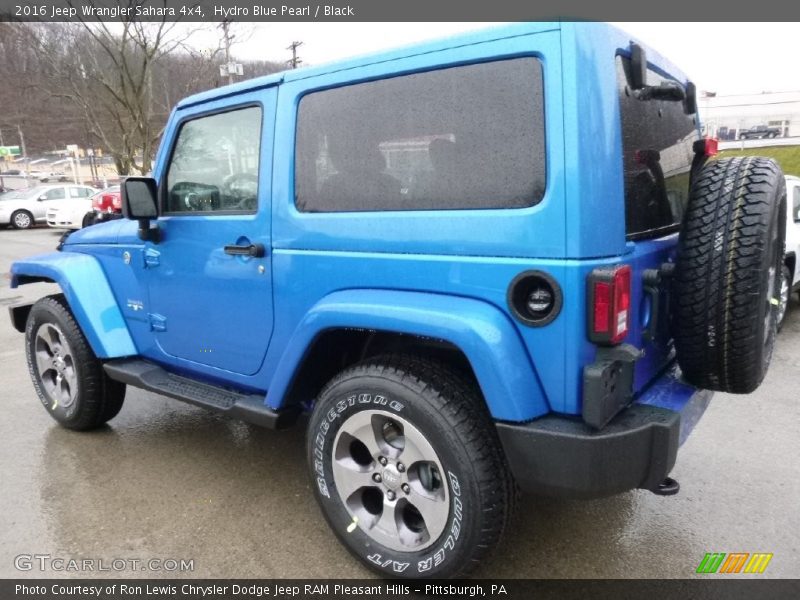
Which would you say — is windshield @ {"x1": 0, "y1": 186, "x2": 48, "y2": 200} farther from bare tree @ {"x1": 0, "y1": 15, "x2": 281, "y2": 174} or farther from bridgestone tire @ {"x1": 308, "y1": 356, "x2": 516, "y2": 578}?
bridgestone tire @ {"x1": 308, "y1": 356, "x2": 516, "y2": 578}

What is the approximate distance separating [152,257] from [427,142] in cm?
178

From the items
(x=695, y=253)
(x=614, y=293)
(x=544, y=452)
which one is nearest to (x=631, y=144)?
(x=695, y=253)

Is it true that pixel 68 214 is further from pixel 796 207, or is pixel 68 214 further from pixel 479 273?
pixel 479 273

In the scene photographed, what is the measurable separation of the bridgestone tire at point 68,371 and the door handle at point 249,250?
Result: 1.50 m

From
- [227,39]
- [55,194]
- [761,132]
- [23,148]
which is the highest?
[23,148]

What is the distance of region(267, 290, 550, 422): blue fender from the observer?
72.2 inches

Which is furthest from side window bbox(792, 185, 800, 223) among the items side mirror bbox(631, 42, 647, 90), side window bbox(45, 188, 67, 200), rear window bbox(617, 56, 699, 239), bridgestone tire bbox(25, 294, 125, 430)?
side window bbox(45, 188, 67, 200)

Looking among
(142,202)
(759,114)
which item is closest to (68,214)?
(142,202)

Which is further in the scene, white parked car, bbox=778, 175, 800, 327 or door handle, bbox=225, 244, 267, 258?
white parked car, bbox=778, 175, 800, 327

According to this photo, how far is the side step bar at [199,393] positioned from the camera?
101 inches

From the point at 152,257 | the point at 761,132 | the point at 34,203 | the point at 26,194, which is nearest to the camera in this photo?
the point at 152,257

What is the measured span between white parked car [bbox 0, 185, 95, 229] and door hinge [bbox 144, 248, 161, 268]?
56.4ft

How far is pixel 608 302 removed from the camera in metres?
1.76

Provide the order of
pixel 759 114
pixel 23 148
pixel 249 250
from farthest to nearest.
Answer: pixel 23 148
pixel 759 114
pixel 249 250
